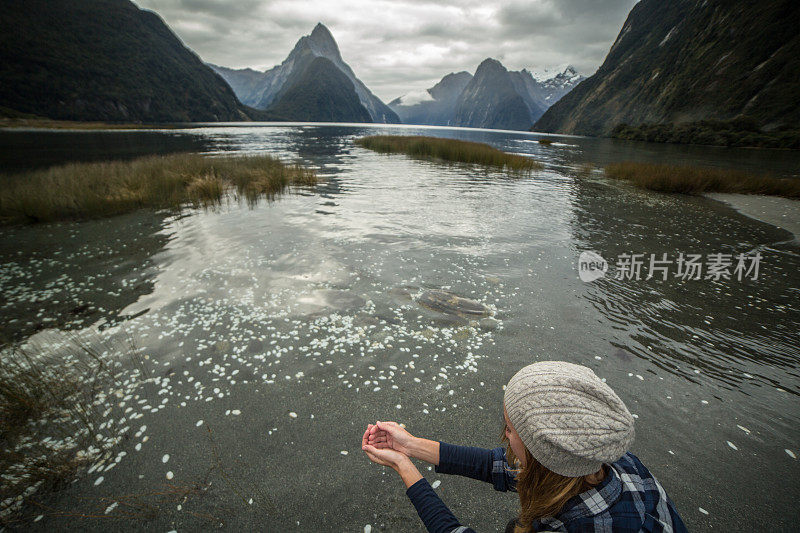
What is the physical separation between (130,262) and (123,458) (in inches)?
356

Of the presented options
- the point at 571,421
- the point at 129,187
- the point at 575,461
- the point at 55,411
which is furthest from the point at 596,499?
the point at 129,187

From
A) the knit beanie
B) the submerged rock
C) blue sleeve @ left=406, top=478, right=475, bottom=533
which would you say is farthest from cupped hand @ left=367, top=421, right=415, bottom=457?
the submerged rock

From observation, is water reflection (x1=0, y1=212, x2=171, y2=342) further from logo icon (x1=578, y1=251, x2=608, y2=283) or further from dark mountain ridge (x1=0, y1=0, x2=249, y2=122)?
dark mountain ridge (x1=0, y1=0, x2=249, y2=122)

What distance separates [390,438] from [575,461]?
1888 millimetres

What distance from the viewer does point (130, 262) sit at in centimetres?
1120

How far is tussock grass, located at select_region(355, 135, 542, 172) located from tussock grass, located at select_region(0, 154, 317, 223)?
78.0 ft

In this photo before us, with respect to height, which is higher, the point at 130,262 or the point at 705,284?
the point at 705,284

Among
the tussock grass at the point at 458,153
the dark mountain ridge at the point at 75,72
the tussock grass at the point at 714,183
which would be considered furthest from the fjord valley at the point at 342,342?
the dark mountain ridge at the point at 75,72

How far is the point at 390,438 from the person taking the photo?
332 cm

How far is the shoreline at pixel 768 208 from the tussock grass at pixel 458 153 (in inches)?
678

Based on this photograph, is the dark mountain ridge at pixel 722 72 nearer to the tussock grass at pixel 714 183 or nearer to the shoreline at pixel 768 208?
the tussock grass at pixel 714 183

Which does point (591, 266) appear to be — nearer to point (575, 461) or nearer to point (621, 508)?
point (621, 508)

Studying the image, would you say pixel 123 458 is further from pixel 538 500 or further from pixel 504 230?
pixel 504 230

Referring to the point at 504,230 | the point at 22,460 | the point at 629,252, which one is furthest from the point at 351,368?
the point at 629,252
